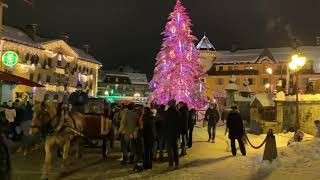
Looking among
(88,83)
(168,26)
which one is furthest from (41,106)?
(88,83)

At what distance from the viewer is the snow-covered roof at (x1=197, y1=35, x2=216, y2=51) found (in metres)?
93.2

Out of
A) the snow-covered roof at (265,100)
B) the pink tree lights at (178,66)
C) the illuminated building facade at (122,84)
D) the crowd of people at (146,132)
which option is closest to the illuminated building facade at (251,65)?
the illuminated building facade at (122,84)

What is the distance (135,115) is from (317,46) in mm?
81653

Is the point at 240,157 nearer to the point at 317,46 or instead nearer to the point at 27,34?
the point at 27,34

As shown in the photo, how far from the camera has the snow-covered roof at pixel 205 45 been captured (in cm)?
9315

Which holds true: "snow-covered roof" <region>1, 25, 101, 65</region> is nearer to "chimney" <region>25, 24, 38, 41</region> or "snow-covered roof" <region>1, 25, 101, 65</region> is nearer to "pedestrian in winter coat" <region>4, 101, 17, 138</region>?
"chimney" <region>25, 24, 38, 41</region>

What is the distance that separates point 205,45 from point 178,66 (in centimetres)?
5248

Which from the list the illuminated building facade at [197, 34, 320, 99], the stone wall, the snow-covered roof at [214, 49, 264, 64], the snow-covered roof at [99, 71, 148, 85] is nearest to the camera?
the stone wall

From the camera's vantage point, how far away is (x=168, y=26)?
141ft

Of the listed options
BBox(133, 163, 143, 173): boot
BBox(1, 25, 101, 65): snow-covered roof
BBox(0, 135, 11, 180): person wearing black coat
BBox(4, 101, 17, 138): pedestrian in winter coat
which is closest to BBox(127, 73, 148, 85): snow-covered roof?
BBox(1, 25, 101, 65): snow-covered roof

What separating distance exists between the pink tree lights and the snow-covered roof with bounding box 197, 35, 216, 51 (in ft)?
165

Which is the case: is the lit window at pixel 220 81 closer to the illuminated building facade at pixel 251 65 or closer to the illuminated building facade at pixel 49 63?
the illuminated building facade at pixel 251 65

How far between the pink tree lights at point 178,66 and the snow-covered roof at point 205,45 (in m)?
50.2

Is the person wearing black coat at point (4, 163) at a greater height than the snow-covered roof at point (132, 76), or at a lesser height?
lesser
